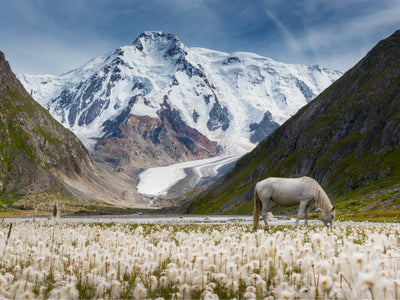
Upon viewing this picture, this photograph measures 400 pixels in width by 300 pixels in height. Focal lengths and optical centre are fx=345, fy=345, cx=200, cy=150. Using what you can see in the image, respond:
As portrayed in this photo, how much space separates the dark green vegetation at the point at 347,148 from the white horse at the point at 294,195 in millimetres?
37432

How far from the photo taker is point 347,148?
120 meters

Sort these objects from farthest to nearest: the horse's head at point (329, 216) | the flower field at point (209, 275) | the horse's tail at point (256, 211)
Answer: the horse's tail at point (256, 211), the horse's head at point (329, 216), the flower field at point (209, 275)

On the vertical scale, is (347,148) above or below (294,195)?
above

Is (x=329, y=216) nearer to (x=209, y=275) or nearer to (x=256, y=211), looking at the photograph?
(x=256, y=211)

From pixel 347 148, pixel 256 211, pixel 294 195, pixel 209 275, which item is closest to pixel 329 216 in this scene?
pixel 294 195

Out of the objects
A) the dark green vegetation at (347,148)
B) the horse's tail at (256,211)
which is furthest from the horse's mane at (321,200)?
the dark green vegetation at (347,148)

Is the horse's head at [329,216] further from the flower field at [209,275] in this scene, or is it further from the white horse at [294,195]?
the flower field at [209,275]

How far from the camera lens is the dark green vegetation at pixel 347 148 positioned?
89062 millimetres

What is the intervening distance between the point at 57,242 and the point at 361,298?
1177 cm

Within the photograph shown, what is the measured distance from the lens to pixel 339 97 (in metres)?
160

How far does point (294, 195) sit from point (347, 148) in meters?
106

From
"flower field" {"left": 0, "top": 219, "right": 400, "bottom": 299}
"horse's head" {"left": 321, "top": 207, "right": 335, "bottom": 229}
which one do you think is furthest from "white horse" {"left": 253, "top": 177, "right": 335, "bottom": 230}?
"flower field" {"left": 0, "top": 219, "right": 400, "bottom": 299}

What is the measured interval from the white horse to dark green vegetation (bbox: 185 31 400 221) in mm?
37432

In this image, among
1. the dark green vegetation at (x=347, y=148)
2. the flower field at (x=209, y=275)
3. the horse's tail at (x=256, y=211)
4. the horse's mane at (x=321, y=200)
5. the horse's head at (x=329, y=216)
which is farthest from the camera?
the dark green vegetation at (x=347, y=148)
